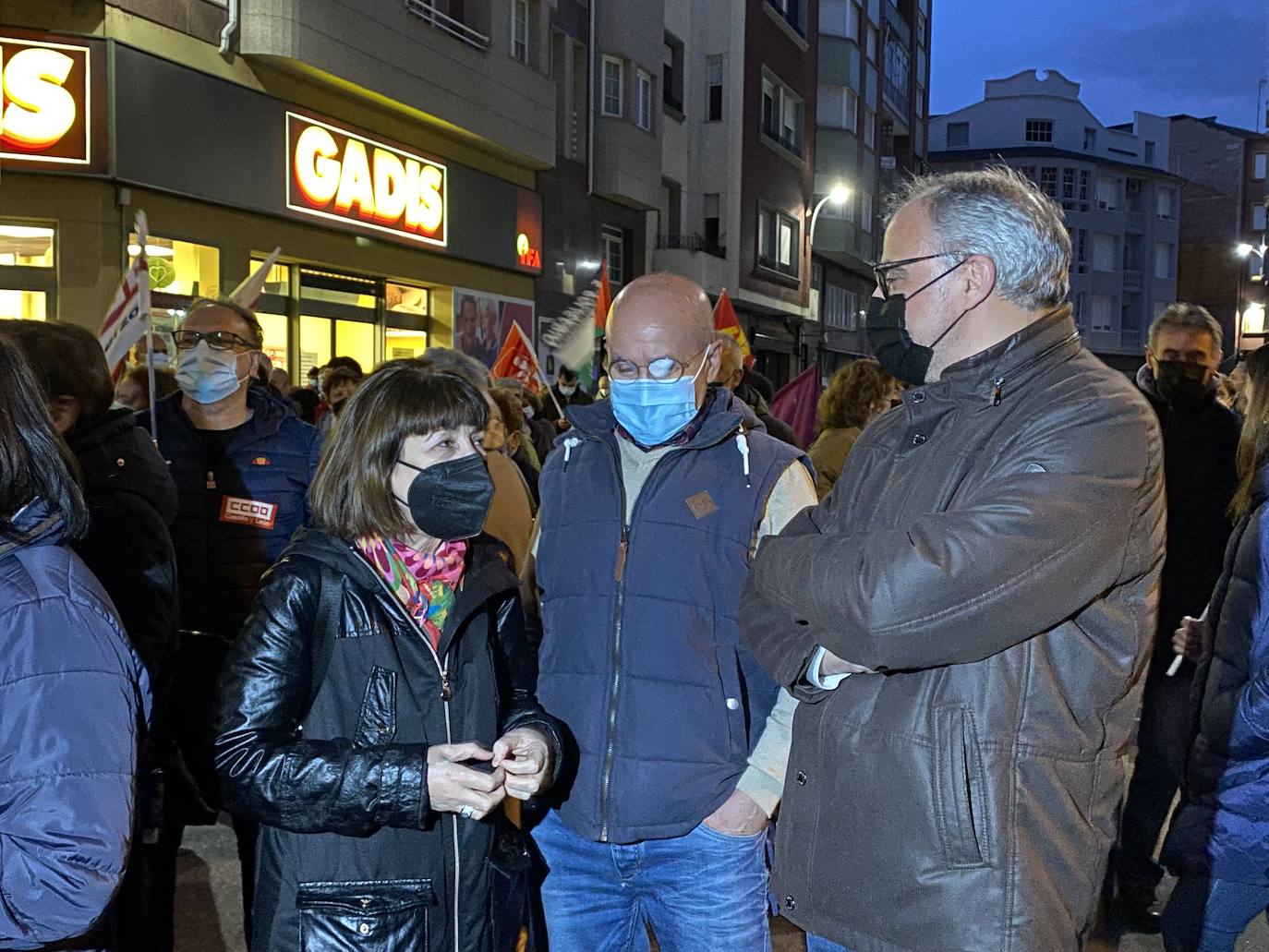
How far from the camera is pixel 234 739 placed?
2.32 metres

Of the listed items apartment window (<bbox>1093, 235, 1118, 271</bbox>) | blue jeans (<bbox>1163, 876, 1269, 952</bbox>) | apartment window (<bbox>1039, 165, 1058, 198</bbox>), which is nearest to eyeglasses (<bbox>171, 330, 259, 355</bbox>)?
blue jeans (<bbox>1163, 876, 1269, 952</bbox>)

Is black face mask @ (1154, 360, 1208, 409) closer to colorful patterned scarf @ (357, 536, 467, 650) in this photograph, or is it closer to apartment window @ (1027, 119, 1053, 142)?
colorful patterned scarf @ (357, 536, 467, 650)

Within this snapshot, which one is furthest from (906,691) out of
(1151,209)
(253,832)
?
(1151,209)

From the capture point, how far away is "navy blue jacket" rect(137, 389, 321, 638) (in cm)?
449

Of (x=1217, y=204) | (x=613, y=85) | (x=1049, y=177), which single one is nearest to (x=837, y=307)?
(x=613, y=85)

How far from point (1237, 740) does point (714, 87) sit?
2657 cm

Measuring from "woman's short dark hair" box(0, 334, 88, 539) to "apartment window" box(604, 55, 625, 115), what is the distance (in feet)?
68.7

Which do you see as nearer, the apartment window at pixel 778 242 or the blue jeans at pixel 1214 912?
the blue jeans at pixel 1214 912

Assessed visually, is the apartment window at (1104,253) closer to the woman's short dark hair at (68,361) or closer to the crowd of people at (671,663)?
the crowd of people at (671,663)

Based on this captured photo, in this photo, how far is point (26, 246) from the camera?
10617 millimetres

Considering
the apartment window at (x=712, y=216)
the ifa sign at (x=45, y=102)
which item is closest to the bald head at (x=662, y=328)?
the ifa sign at (x=45, y=102)

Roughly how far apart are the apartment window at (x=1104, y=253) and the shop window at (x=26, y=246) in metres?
64.6

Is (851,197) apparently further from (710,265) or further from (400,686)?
(400,686)

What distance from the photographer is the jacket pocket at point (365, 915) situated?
2.30 meters
